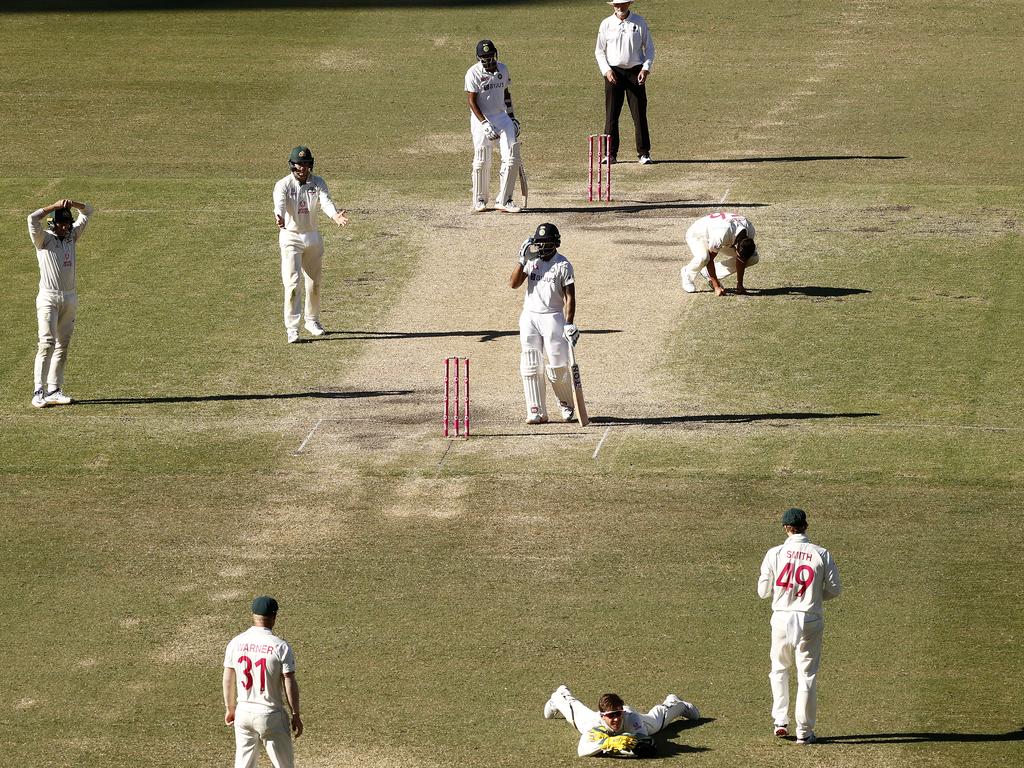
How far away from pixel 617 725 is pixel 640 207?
1554cm

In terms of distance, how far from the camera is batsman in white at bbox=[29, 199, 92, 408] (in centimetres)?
2098

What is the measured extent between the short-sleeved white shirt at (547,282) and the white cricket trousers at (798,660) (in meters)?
6.82

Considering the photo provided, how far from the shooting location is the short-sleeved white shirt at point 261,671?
13.0m

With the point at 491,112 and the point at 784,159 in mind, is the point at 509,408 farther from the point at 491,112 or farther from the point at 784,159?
the point at 784,159

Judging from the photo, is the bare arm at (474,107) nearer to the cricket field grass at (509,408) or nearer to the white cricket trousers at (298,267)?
the cricket field grass at (509,408)

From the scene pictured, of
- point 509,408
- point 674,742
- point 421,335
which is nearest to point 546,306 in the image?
point 509,408

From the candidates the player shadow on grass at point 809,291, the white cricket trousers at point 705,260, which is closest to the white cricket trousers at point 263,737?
the white cricket trousers at point 705,260

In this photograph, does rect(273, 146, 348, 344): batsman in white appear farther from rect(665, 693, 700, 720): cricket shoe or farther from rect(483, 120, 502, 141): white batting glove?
rect(665, 693, 700, 720): cricket shoe

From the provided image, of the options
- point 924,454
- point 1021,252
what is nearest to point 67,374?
point 924,454

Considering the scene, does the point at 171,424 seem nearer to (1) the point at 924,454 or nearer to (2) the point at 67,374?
(2) the point at 67,374

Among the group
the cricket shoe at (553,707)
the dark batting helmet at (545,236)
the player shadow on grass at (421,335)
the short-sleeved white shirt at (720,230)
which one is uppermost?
the dark batting helmet at (545,236)

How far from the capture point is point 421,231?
2794 cm

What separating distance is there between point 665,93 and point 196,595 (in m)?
20.2

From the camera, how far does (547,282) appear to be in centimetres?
2028
